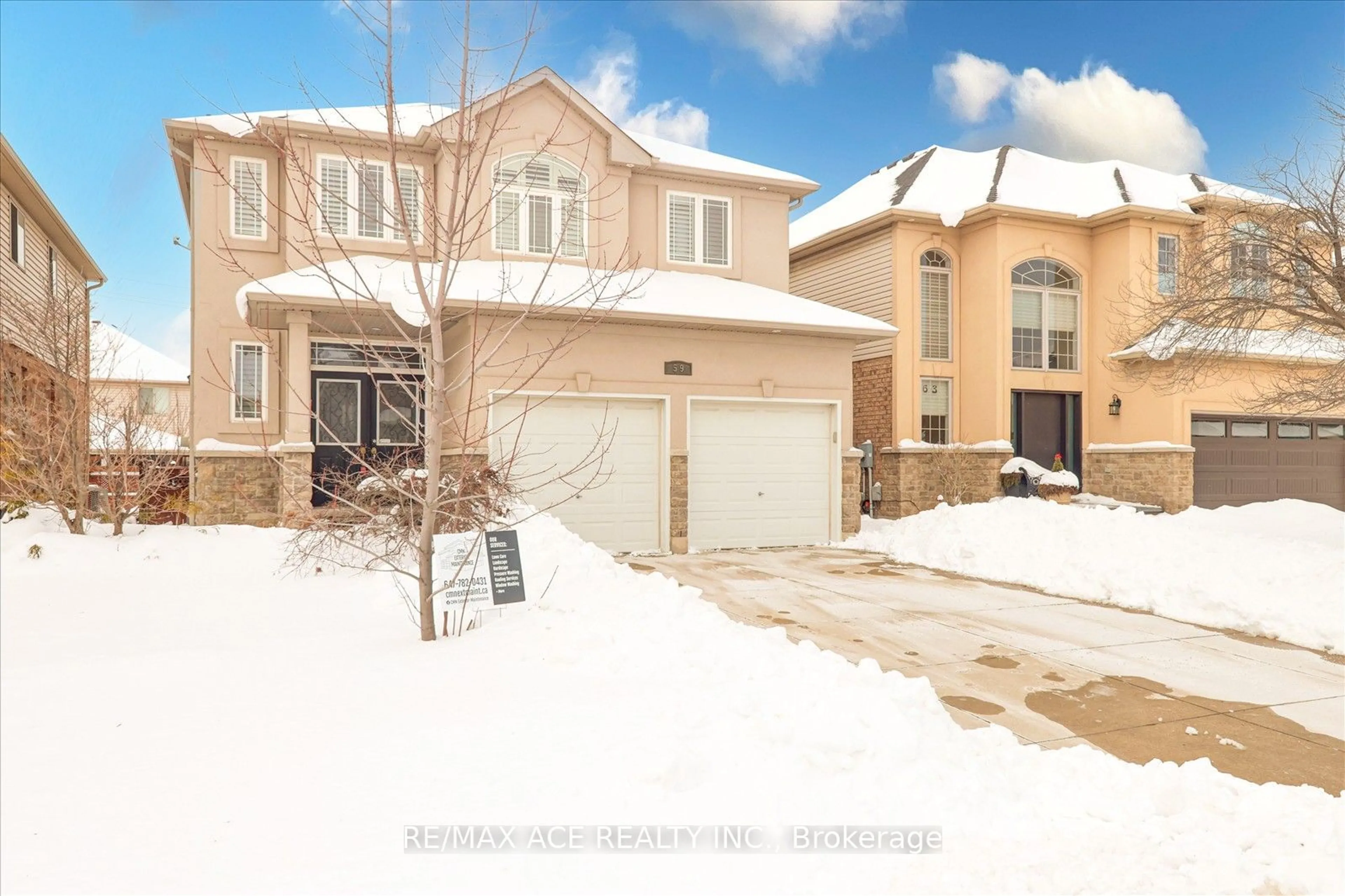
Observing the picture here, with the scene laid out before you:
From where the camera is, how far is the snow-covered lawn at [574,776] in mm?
2732

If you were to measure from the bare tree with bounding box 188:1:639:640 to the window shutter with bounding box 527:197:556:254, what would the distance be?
0.61ft

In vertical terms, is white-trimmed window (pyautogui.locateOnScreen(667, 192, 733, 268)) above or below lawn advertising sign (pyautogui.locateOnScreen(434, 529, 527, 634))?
above

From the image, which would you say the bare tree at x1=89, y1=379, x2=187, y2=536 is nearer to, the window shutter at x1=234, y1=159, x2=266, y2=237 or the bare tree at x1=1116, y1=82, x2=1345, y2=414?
the window shutter at x1=234, y1=159, x2=266, y2=237

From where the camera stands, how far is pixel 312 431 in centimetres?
1328

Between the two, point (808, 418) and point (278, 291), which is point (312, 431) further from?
point (808, 418)

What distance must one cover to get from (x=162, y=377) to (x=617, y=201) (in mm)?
25129

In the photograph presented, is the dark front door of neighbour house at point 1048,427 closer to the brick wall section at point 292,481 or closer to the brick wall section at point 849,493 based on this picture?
the brick wall section at point 849,493

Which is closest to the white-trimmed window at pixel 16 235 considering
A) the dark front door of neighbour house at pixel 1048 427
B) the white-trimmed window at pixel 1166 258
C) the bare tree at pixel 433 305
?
the bare tree at pixel 433 305

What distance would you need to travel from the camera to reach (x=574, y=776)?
3240 millimetres

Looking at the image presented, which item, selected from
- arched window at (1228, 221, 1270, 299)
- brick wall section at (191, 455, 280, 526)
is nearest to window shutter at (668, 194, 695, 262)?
brick wall section at (191, 455, 280, 526)

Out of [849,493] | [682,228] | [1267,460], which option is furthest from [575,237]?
[1267,460]

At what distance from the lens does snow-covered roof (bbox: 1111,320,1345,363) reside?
10734 mm

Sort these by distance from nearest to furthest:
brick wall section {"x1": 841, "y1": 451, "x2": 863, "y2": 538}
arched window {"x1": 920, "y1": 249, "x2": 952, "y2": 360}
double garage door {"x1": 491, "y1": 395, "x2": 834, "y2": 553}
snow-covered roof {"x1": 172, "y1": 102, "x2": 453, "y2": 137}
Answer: double garage door {"x1": 491, "y1": 395, "x2": 834, "y2": 553}
snow-covered roof {"x1": 172, "y1": 102, "x2": 453, "y2": 137}
brick wall section {"x1": 841, "y1": 451, "x2": 863, "y2": 538}
arched window {"x1": 920, "y1": 249, "x2": 952, "y2": 360}

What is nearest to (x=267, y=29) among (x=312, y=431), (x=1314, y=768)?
(x=312, y=431)
